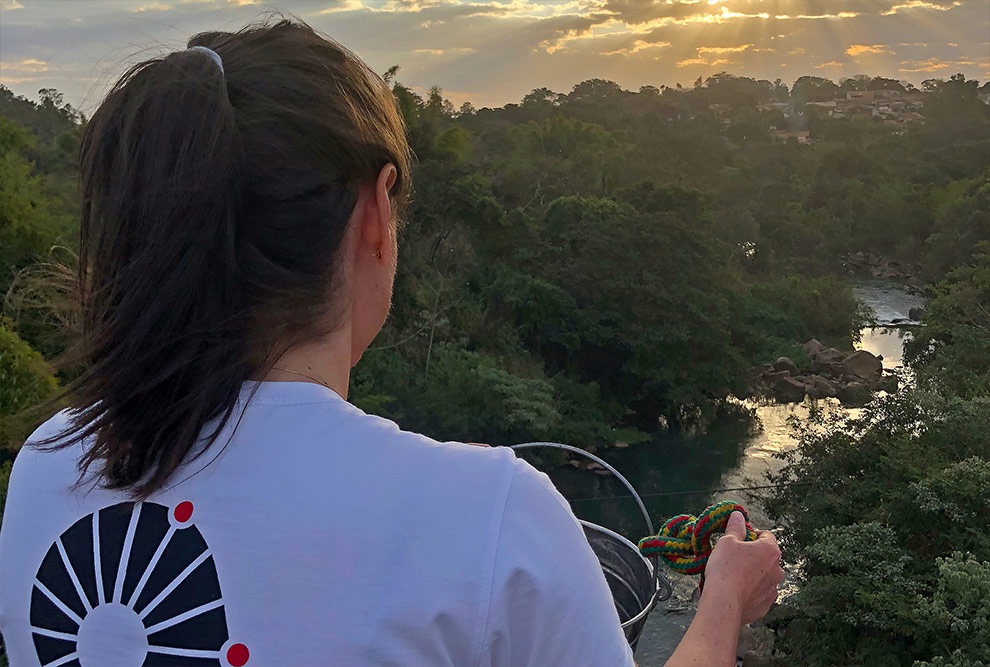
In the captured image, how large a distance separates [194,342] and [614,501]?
27.1 feet

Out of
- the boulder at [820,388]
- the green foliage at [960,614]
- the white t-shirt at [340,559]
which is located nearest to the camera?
the white t-shirt at [340,559]

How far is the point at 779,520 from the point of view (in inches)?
264

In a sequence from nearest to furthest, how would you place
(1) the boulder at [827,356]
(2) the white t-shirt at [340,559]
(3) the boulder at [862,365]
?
(2) the white t-shirt at [340,559] < (3) the boulder at [862,365] < (1) the boulder at [827,356]

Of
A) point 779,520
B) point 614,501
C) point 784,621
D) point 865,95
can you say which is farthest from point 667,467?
point 865,95

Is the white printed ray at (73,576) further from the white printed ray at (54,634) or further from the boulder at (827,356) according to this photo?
the boulder at (827,356)

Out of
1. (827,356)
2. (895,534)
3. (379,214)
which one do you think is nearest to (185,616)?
(379,214)

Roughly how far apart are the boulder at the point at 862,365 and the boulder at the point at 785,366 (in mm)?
659

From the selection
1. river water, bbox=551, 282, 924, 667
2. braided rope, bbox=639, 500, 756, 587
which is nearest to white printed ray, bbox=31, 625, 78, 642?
braided rope, bbox=639, 500, 756, 587

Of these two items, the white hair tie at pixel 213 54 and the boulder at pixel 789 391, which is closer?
the white hair tie at pixel 213 54

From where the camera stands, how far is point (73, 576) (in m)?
0.55

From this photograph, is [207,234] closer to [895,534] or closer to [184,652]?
[184,652]

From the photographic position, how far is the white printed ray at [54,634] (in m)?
0.55

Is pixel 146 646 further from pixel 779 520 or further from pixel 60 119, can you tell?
pixel 60 119

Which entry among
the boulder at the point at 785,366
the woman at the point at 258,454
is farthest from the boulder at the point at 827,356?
the woman at the point at 258,454
